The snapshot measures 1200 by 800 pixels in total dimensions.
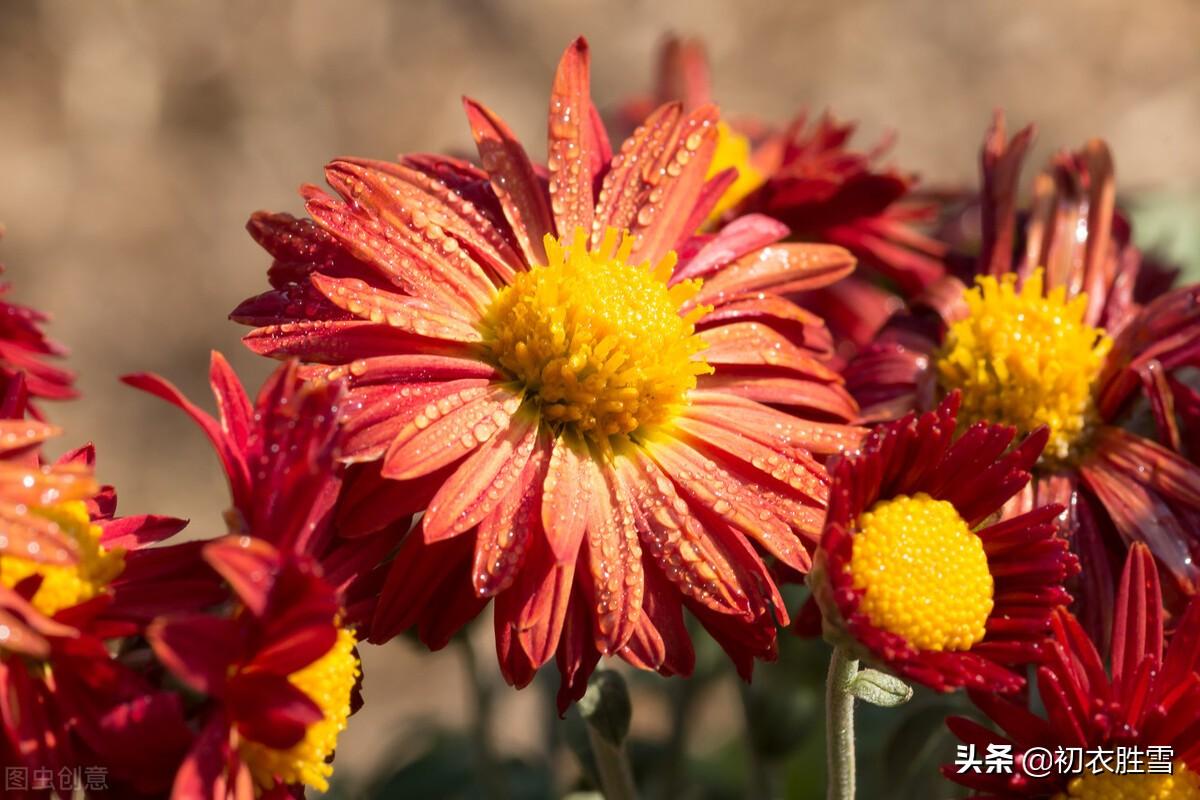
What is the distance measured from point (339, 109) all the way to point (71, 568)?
7.95 ft

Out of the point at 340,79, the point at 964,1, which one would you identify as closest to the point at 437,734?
the point at 340,79

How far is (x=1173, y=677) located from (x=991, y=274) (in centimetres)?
39

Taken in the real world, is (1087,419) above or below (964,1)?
below

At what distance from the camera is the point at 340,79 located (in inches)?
120

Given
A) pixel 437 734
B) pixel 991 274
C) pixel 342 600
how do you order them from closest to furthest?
1. pixel 342 600
2. pixel 991 274
3. pixel 437 734

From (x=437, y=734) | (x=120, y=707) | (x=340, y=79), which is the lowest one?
(x=437, y=734)

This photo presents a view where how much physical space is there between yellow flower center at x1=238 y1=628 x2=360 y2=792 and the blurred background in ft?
5.13

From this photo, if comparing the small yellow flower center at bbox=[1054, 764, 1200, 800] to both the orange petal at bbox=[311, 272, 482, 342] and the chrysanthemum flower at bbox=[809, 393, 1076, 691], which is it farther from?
the orange petal at bbox=[311, 272, 482, 342]

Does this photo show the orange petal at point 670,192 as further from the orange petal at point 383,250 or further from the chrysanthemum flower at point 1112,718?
the chrysanthemum flower at point 1112,718

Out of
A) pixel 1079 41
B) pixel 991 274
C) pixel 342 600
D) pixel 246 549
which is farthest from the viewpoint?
pixel 1079 41

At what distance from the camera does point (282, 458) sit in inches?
28.8

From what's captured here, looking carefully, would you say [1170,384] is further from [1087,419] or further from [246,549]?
[246,549]

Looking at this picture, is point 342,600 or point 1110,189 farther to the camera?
point 1110,189

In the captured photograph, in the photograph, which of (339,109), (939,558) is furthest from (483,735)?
(339,109)
